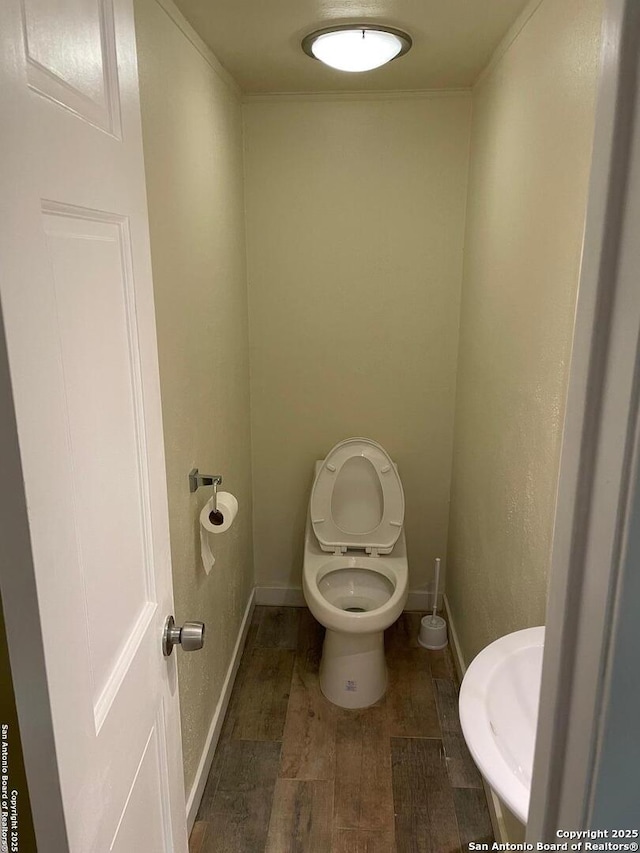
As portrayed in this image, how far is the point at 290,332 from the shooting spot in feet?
9.09

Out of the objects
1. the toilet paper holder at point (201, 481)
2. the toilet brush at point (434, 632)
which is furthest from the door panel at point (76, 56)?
the toilet brush at point (434, 632)

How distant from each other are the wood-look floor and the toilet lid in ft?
1.68

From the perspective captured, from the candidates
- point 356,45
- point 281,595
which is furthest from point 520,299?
point 281,595

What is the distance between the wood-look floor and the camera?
188 centimetres

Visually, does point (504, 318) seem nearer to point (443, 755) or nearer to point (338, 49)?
point (338, 49)

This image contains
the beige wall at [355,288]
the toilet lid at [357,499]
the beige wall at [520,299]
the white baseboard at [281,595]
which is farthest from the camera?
the white baseboard at [281,595]

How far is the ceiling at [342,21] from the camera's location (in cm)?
165

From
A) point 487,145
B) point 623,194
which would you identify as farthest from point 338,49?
point 623,194

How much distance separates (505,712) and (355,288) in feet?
6.24

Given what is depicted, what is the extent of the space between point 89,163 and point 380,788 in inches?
79.1

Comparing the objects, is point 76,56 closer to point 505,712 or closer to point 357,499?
point 505,712

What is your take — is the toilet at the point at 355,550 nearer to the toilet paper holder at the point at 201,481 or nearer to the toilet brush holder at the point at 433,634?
the toilet brush holder at the point at 433,634

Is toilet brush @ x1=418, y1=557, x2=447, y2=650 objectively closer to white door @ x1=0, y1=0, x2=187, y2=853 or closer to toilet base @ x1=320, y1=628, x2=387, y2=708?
toilet base @ x1=320, y1=628, x2=387, y2=708

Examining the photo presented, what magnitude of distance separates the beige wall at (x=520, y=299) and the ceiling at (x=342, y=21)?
10cm
